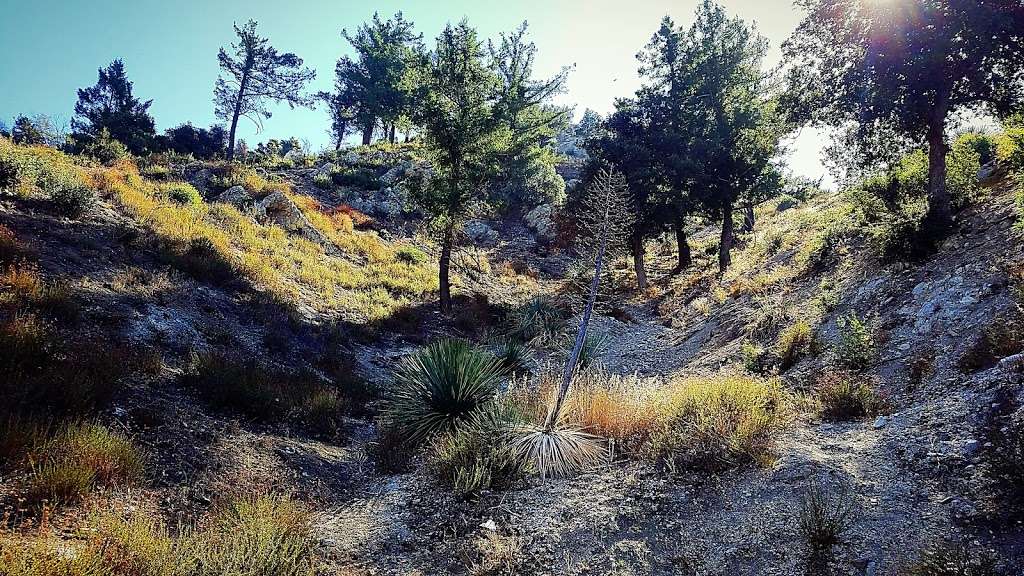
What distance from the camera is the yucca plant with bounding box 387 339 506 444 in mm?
7148

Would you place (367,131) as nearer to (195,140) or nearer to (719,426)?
(195,140)

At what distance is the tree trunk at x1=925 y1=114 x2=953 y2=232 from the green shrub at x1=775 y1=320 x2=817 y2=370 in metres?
3.32

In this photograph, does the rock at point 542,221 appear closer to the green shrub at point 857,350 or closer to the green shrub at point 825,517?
the green shrub at point 857,350

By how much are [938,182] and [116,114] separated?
60.6 m

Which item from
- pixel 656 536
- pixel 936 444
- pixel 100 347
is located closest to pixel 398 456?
pixel 656 536

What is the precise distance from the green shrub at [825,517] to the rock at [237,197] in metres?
22.3

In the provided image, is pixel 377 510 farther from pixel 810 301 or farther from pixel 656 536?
pixel 810 301

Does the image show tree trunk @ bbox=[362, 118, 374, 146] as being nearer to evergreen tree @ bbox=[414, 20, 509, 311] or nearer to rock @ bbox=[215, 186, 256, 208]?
rock @ bbox=[215, 186, 256, 208]

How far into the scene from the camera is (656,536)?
14.1 feet

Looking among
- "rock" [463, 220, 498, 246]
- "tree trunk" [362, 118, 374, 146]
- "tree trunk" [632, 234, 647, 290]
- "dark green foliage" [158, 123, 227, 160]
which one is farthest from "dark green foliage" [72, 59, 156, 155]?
"tree trunk" [632, 234, 647, 290]

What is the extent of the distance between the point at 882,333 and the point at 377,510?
8.37 metres

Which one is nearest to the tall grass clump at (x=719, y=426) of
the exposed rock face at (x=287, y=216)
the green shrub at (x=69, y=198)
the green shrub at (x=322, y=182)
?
the green shrub at (x=69, y=198)

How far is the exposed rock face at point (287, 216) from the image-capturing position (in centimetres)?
1944

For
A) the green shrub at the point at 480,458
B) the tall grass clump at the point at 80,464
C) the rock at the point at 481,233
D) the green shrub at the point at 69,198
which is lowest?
the green shrub at the point at 480,458
